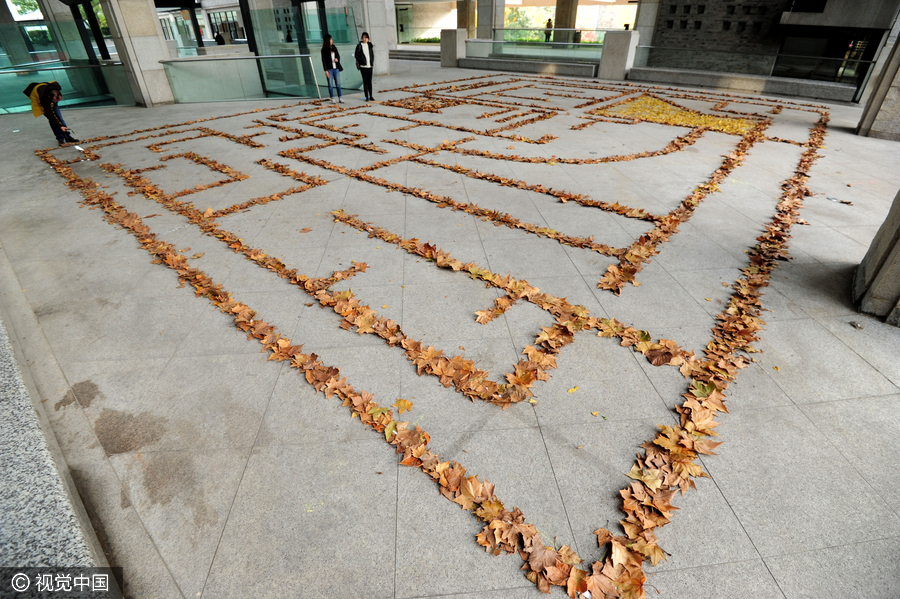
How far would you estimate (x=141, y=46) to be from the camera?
1498 cm

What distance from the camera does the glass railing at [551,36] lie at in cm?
2109

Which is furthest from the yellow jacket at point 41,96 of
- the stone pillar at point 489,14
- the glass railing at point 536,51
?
the stone pillar at point 489,14

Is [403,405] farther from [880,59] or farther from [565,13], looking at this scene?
[565,13]

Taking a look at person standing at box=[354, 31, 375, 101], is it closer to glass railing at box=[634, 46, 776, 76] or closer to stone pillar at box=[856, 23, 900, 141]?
glass railing at box=[634, 46, 776, 76]

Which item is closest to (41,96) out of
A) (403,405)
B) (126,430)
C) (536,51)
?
(126,430)

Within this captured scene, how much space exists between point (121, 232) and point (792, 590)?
25.2 feet

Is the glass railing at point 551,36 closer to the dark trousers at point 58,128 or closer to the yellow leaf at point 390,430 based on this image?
the dark trousers at point 58,128

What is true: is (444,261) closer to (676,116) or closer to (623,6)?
(676,116)

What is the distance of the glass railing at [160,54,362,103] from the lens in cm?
1597

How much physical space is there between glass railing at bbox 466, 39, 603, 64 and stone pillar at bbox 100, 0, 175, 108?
1597 centimetres

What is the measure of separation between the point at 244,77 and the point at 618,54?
16.1 m

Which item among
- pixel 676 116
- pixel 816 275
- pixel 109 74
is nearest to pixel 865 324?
pixel 816 275

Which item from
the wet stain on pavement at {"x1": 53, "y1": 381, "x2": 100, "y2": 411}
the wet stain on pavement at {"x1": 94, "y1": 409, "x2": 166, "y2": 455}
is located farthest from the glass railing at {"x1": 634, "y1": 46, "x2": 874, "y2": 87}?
the wet stain on pavement at {"x1": 53, "y1": 381, "x2": 100, "y2": 411}

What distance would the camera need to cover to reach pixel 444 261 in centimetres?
492
